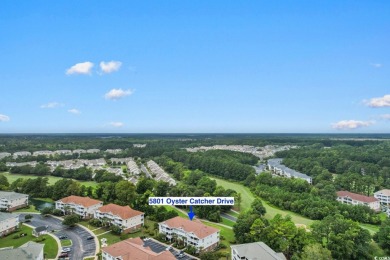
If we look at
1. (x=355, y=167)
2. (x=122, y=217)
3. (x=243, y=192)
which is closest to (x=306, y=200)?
(x=243, y=192)

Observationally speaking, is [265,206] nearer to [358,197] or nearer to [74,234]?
[358,197]

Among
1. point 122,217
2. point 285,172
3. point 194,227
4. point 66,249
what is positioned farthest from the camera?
point 285,172

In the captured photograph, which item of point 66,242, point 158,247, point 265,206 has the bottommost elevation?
point 158,247

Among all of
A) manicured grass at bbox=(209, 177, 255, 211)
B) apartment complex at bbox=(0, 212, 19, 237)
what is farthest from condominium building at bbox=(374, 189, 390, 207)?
apartment complex at bbox=(0, 212, 19, 237)

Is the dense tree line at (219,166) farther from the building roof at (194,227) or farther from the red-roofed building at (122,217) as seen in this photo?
the building roof at (194,227)

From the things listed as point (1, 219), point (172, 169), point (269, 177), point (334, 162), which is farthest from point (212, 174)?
point (1, 219)

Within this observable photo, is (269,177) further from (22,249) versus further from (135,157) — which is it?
Result: (135,157)

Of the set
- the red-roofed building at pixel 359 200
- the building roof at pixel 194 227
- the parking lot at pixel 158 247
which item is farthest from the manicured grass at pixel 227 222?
the red-roofed building at pixel 359 200

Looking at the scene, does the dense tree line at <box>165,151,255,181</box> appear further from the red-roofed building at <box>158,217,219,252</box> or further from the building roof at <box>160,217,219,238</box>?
the red-roofed building at <box>158,217,219,252</box>
